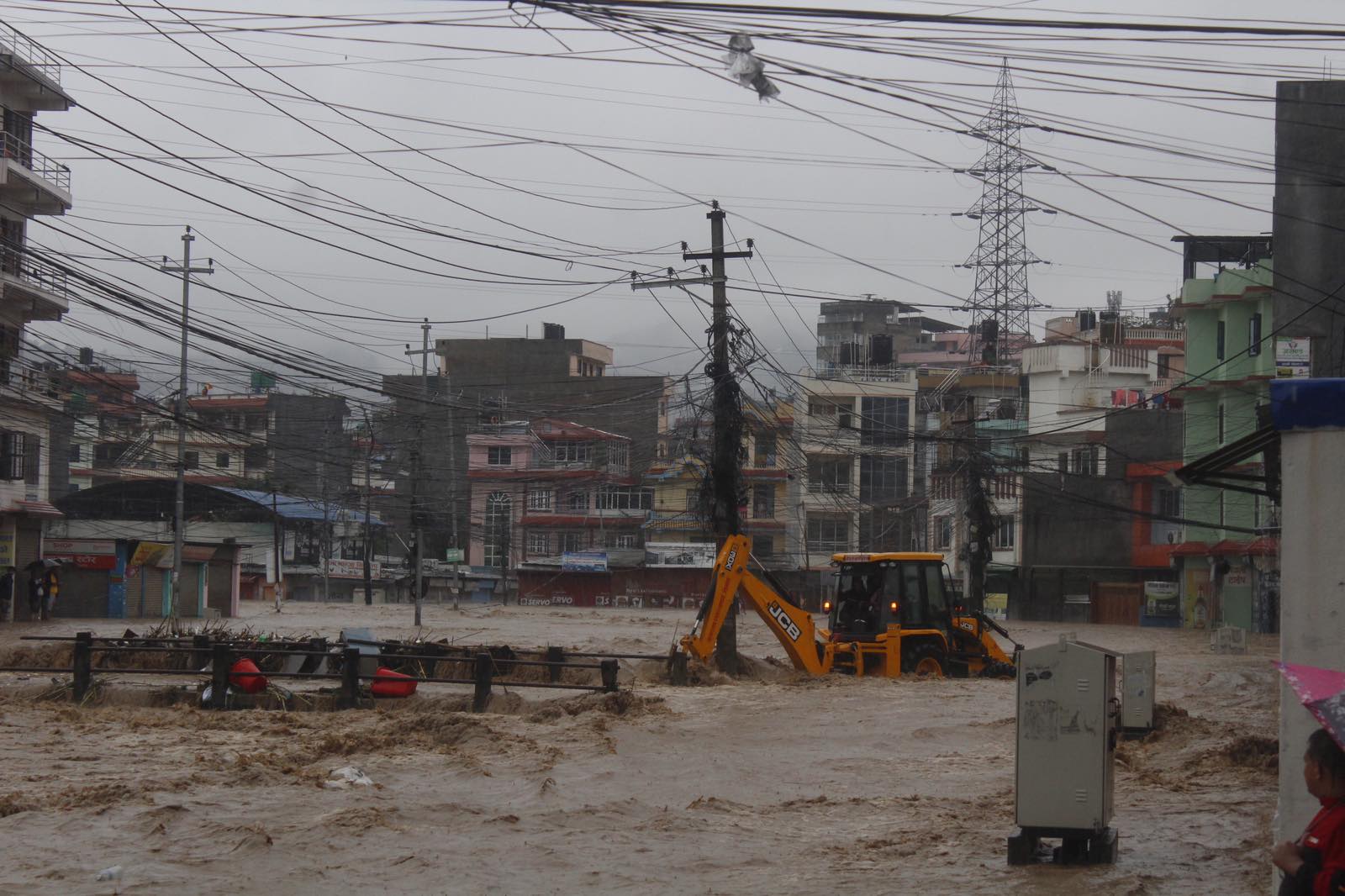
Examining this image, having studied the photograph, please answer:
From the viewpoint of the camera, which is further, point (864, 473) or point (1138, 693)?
point (864, 473)

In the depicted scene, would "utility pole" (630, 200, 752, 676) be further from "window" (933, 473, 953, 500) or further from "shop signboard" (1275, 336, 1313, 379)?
"window" (933, 473, 953, 500)

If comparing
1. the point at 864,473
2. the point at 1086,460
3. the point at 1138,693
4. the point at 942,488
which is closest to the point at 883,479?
the point at 864,473

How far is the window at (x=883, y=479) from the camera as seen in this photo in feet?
255

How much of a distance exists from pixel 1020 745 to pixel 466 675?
15155 millimetres

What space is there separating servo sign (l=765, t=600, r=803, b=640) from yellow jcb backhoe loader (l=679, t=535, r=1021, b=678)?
15 mm

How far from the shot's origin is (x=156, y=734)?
60.4 ft

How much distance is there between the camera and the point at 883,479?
7812 centimetres

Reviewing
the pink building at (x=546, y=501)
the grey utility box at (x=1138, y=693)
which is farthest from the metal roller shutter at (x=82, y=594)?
the grey utility box at (x=1138, y=693)

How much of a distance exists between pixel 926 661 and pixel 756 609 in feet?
12.2

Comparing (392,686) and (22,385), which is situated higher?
(22,385)

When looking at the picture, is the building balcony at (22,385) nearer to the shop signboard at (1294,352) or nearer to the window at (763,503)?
the shop signboard at (1294,352)

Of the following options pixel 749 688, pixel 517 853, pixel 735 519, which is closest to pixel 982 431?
→ pixel 735 519

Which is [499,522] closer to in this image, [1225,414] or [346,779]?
[1225,414]

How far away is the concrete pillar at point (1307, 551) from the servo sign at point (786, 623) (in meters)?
18.5
